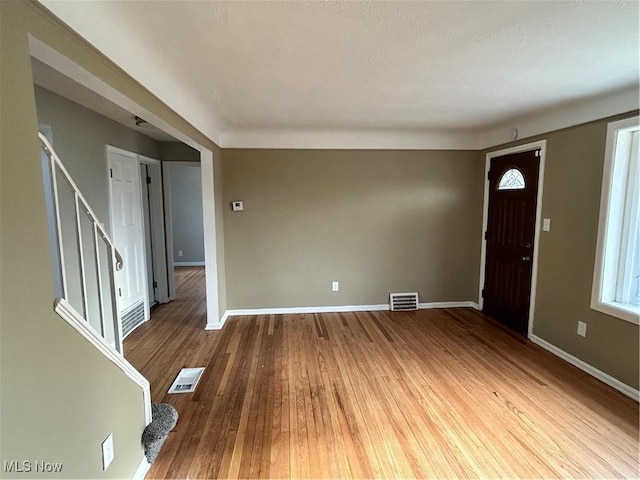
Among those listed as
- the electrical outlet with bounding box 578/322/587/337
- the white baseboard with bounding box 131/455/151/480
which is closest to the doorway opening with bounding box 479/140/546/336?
the electrical outlet with bounding box 578/322/587/337

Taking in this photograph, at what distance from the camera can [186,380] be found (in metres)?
2.62

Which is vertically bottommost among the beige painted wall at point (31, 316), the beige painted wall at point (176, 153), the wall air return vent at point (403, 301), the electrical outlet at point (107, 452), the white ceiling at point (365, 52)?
the wall air return vent at point (403, 301)

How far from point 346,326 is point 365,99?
97.4 inches

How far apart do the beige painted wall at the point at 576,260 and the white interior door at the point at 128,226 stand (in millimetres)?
4372

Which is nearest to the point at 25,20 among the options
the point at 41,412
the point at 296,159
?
the point at 41,412

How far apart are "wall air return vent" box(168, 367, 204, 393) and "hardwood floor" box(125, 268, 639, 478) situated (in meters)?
0.06

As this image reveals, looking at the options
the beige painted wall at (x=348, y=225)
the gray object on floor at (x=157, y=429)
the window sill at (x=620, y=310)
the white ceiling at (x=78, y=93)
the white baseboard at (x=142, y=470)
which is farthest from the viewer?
the beige painted wall at (x=348, y=225)

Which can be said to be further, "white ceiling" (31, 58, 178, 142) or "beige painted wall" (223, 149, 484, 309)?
"beige painted wall" (223, 149, 484, 309)

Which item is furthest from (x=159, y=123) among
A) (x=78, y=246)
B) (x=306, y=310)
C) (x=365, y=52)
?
(x=306, y=310)

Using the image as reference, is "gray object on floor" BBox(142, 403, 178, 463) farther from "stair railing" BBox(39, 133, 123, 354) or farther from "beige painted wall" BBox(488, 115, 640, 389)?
"beige painted wall" BBox(488, 115, 640, 389)

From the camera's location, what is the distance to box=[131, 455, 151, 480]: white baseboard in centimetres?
164

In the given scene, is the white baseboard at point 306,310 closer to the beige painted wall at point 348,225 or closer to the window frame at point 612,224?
the beige painted wall at point 348,225

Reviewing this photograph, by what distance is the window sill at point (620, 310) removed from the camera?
238 centimetres

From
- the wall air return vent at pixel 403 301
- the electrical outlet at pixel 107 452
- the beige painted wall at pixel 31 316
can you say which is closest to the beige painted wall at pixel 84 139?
the beige painted wall at pixel 31 316
